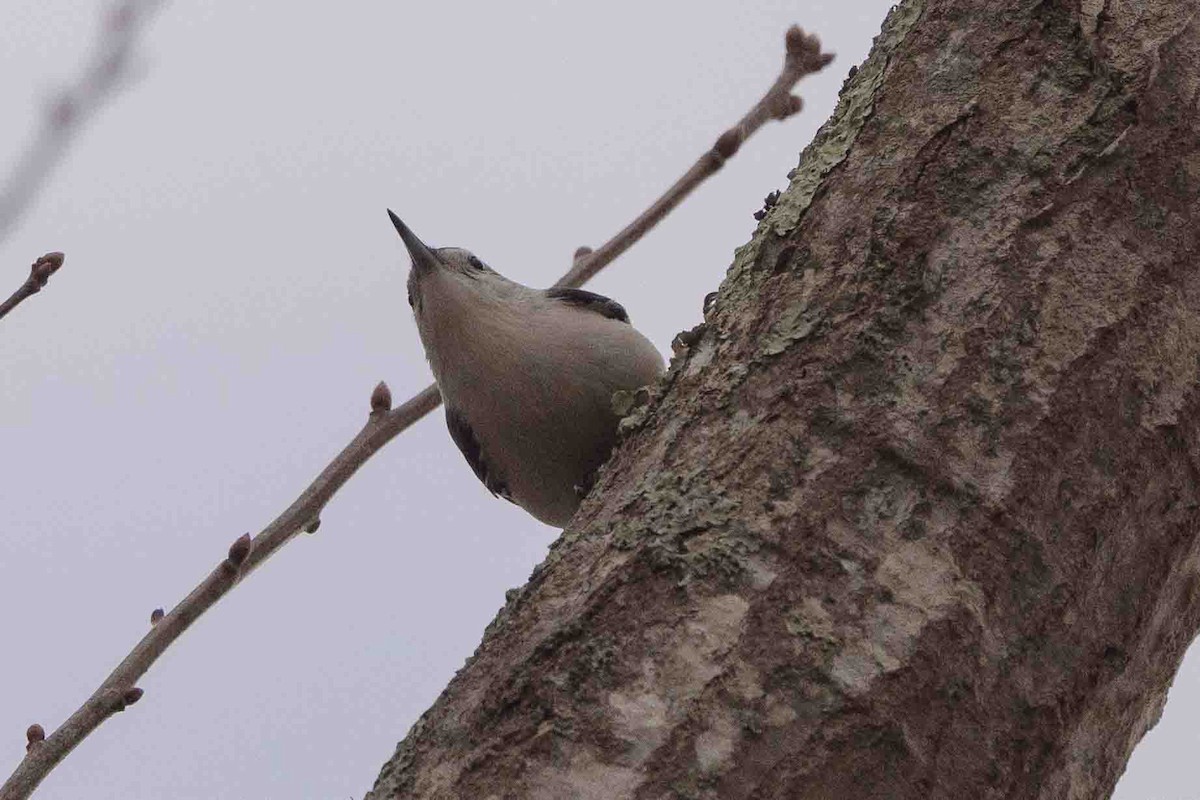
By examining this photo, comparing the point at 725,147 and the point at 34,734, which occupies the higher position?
the point at 725,147

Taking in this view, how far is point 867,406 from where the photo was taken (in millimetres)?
1835

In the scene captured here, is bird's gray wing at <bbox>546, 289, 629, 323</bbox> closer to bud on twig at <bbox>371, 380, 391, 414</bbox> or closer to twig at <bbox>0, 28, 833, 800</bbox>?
twig at <bbox>0, 28, 833, 800</bbox>

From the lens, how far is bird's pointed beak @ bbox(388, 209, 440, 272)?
4.56m

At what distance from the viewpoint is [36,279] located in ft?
7.82

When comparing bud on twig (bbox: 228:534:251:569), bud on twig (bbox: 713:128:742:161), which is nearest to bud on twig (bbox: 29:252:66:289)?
bud on twig (bbox: 228:534:251:569)

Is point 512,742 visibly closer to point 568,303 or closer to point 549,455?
point 549,455

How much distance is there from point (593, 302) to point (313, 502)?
7.49ft

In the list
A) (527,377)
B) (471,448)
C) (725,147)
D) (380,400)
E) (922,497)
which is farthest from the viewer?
(471,448)

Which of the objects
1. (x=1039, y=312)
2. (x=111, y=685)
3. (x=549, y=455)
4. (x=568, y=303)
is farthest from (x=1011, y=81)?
(x=568, y=303)

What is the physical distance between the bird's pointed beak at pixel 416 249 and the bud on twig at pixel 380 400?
160 centimetres

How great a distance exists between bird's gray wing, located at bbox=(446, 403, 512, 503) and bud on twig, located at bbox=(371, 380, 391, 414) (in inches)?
52.1

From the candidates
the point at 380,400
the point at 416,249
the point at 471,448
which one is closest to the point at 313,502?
the point at 380,400

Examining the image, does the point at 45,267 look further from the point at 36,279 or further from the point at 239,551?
the point at 239,551

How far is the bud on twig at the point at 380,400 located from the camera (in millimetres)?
2953
